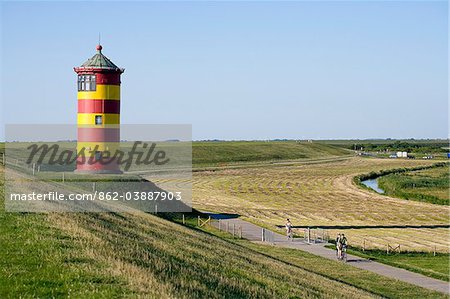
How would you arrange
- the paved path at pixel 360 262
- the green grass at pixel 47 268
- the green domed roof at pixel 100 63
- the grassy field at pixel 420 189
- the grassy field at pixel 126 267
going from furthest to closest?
the grassy field at pixel 420 189 < the green domed roof at pixel 100 63 < the paved path at pixel 360 262 < the grassy field at pixel 126 267 < the green grass at pixel 47 268

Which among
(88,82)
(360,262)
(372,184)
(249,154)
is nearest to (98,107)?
(88,82)

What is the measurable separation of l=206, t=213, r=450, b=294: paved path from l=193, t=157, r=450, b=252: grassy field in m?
3.86

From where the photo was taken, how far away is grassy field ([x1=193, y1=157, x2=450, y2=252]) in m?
44.5

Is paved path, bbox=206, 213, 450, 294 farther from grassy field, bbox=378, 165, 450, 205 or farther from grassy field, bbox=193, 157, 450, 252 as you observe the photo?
grassy field, bbox=378, 165, 450, 205

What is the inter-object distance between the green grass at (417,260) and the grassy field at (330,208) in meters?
1.77

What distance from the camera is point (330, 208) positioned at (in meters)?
64.0

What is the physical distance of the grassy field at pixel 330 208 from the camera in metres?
44.5

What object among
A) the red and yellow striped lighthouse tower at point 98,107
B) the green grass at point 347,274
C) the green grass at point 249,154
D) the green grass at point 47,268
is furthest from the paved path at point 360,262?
the green grass at point 249,154

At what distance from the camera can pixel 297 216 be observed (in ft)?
181

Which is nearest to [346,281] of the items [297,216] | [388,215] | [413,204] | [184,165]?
[297,216]

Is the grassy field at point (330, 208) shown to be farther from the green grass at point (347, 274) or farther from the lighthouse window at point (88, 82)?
the lighthouse window at point (88, 82)

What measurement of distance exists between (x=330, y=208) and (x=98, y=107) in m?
34.0

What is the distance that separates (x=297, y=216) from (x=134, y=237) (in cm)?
3628

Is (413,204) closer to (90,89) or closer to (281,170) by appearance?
(90,89)
